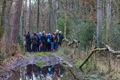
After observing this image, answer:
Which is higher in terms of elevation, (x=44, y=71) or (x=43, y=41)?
(x=43, y=41)

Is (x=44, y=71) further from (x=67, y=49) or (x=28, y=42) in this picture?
(x=28, y=42)

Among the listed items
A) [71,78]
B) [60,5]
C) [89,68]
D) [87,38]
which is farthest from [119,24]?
[60,5]

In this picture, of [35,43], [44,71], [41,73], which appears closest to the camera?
[41,73]

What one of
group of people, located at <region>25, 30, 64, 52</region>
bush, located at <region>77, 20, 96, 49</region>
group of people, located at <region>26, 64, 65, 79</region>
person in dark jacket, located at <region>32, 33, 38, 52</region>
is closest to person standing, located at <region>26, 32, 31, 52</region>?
group of people, located at <region>25, 30, 64, 52</region>

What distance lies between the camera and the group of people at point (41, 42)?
1041 inches

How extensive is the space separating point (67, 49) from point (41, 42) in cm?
333

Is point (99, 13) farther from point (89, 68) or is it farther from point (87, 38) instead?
point (89, 68)

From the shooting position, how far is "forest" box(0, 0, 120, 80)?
507 inches

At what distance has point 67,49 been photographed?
78.7 ft

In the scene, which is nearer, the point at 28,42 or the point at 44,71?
the point at 44,71

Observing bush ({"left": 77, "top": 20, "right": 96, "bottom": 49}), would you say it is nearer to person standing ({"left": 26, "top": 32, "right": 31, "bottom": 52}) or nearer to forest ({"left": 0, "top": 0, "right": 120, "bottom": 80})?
forest ({"left": 0, "top": 0, "right": 120, "bottom": 80})

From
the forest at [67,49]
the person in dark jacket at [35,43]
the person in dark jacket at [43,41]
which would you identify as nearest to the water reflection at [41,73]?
the forest at [67,49]

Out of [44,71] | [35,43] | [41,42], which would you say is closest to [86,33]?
[44,71]

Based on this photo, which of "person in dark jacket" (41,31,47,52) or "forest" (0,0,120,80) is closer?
"forest" (0,0,120,80)
